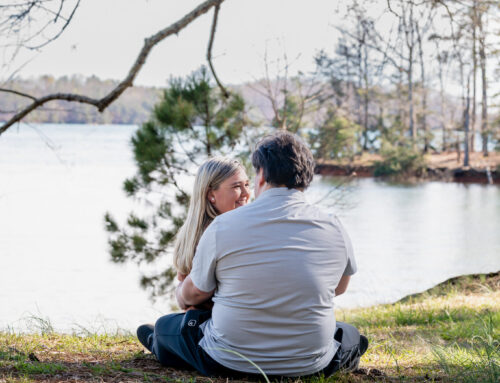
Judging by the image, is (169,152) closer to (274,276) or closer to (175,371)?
(175,371)

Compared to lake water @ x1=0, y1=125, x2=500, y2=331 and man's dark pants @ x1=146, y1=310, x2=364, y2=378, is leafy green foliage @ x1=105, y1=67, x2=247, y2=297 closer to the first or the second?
lake water @ x1=0, y1=125, x2=500, y2=331

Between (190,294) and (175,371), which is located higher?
(190,294)

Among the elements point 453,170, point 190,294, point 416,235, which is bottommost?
point 416,235

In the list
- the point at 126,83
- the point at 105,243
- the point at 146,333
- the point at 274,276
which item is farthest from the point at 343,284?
the point at 105,243

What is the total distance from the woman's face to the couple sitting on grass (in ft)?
1.22

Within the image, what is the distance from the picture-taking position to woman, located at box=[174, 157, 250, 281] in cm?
255

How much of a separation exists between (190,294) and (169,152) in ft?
27.4

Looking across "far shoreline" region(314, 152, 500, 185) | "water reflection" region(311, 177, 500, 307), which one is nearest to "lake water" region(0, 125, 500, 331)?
"water reflection" region(311, 177, 500, 307)

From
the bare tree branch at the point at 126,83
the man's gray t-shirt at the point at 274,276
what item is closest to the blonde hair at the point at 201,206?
the man's gray t-shirt at the point at 274,276

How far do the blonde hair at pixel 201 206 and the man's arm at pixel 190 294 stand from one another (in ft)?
0.86

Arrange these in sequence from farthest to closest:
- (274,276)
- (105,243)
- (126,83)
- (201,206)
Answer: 1. (105,243)
2. (126,83)
3. (201,206)
4. (274,276)

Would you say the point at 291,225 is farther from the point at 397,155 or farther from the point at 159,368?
the point at 397,155

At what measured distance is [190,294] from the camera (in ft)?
7.40

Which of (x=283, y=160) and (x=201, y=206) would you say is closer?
(x=283, y=160)
